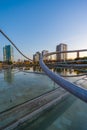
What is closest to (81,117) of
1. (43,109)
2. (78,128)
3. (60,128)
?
(78,128)

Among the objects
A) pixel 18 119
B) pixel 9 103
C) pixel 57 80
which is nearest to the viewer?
pixel 57 80

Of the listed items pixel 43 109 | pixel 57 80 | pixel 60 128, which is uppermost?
pixel 57 80

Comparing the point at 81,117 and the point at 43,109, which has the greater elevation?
the point at 43,109

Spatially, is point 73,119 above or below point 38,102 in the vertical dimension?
below

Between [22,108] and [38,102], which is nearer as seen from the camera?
[22,108]

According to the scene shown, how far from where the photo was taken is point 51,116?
326 cm

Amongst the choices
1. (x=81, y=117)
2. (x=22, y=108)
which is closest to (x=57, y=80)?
(x=22, y=108)

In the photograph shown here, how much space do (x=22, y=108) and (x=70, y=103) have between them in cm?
189

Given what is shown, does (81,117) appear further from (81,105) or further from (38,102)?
(38,102)

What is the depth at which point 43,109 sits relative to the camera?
3.28m

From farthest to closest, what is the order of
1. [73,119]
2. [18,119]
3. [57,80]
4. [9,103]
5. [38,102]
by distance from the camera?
1. [9,103]
2. [38,102]
3. [73,119]
4. [18,119]
5. [57,80]

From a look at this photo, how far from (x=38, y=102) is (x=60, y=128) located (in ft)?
3.49

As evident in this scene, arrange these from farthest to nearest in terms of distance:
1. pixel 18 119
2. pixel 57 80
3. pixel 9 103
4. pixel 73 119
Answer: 1. pixel 9 103
2. pixel 73 119
3. pixel 18 119
4. pixel 57 80

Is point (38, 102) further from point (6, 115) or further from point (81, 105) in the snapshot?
point (81, 105)
